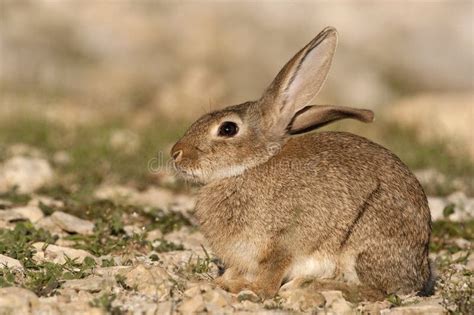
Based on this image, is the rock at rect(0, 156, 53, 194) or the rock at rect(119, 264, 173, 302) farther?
the rock at rect(0, 156, 53, 194)

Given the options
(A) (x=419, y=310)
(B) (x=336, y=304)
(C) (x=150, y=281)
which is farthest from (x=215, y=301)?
(A) (x=419, y=310)

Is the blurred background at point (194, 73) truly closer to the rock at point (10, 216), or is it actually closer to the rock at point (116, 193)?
the rock at point (116, 193)

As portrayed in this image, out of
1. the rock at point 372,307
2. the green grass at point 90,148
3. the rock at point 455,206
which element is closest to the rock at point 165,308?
Answer: the rock at point 372,307

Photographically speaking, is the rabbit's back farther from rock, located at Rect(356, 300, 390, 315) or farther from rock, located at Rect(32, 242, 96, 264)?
rock, located at Rect(32, 242, 96, 264)

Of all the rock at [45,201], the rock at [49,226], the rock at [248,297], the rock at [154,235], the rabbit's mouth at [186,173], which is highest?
the rabbit's mouth at [186,173]

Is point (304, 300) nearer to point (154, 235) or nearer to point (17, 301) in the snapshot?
point (17, 301)

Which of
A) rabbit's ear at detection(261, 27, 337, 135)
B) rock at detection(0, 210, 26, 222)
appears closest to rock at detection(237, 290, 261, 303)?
rabbit's ear at detection(261, 27, 337, 135)

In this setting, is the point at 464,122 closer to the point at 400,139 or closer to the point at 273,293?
the point at 400,139

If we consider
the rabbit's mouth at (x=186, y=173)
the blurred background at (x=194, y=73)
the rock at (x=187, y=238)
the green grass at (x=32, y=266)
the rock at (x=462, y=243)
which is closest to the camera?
the green grass at (x=32, y=266)
